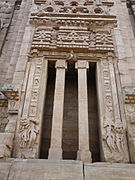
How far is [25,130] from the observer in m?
5.49

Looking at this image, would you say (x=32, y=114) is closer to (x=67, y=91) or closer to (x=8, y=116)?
(x=8, y=116)

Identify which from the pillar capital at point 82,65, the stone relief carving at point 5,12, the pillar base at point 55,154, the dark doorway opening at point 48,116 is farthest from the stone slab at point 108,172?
the stone relief carving at point 5,12

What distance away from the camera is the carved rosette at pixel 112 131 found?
16.7ft

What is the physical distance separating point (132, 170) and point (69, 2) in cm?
820

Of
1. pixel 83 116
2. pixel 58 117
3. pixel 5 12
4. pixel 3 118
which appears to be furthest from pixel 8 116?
pixel 5 12

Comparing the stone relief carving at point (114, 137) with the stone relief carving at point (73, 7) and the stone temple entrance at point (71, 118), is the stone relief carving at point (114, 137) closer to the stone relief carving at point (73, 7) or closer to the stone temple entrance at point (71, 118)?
the stone temple entrance at point (71, 118)

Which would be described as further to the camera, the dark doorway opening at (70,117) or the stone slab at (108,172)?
the dark doorway opening at (70,117)

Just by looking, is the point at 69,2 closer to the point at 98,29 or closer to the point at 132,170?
the point at 98,29

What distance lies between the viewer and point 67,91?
7.98 m

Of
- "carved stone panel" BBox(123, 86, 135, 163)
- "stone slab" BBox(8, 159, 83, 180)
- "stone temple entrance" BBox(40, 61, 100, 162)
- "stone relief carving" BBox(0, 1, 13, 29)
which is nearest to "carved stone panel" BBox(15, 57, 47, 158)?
"stone slab" BBox(8, 159, 83, 180)

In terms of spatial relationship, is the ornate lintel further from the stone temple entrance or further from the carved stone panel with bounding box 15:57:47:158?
the stone temple entrance

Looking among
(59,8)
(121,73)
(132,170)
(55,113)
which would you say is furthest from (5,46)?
(132,170)

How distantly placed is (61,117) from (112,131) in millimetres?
1547

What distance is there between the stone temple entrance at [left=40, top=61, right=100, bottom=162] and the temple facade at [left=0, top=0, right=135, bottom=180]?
0.11ft
